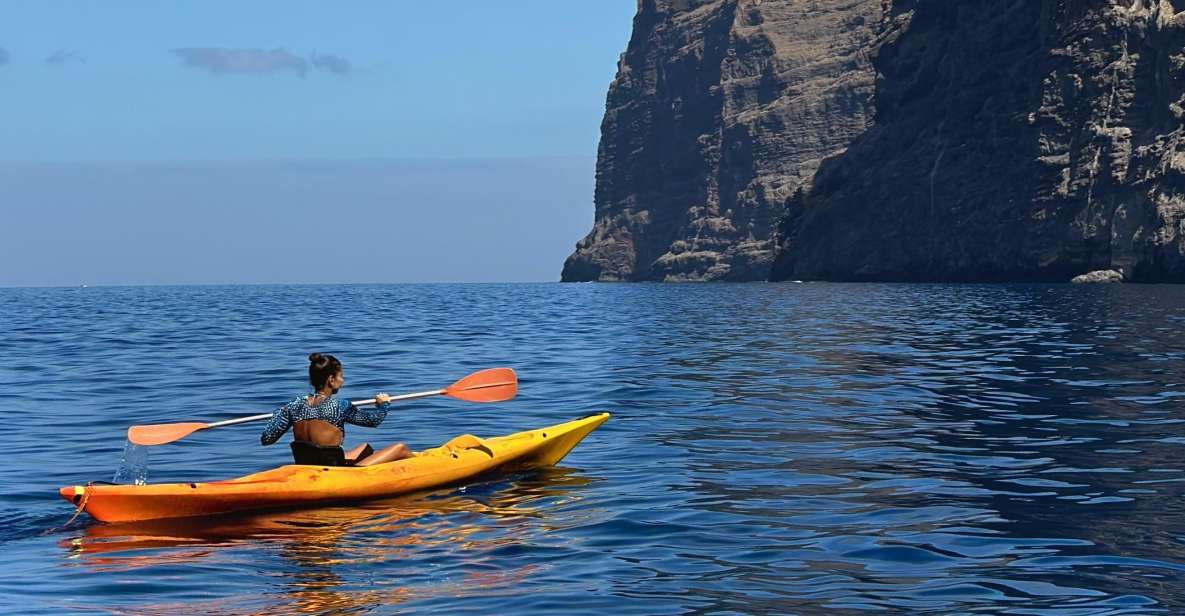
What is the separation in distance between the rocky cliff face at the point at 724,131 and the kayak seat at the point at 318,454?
472 feet

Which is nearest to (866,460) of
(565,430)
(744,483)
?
(744,483)

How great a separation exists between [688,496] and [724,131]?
164 meters

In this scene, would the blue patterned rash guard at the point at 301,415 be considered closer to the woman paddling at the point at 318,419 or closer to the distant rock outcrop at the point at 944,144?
the woman paddling at the point at 318,419

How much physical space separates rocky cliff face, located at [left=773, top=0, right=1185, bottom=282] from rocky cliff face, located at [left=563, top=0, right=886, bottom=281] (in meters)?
43.8

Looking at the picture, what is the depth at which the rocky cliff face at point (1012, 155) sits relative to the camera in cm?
7944

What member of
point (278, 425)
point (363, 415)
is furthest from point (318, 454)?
point (363, 415)

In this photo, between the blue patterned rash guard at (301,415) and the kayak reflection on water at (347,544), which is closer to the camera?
the kayak reflection on water at (347,544)

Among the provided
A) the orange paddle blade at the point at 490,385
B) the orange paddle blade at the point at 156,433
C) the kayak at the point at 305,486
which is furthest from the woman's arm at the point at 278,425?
the orange paddle blade at the point at 490,385

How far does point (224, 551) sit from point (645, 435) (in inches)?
288

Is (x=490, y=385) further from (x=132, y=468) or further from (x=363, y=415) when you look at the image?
(x=132, y=468)

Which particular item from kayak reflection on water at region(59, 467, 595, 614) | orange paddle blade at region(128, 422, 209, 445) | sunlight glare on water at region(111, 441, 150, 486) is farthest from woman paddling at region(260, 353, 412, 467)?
sunlight glare on water at region(111, 441, 150, 486)

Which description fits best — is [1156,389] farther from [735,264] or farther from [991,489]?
[735,264]

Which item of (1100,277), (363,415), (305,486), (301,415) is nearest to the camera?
(305,486)

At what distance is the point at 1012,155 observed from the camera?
9212cm
